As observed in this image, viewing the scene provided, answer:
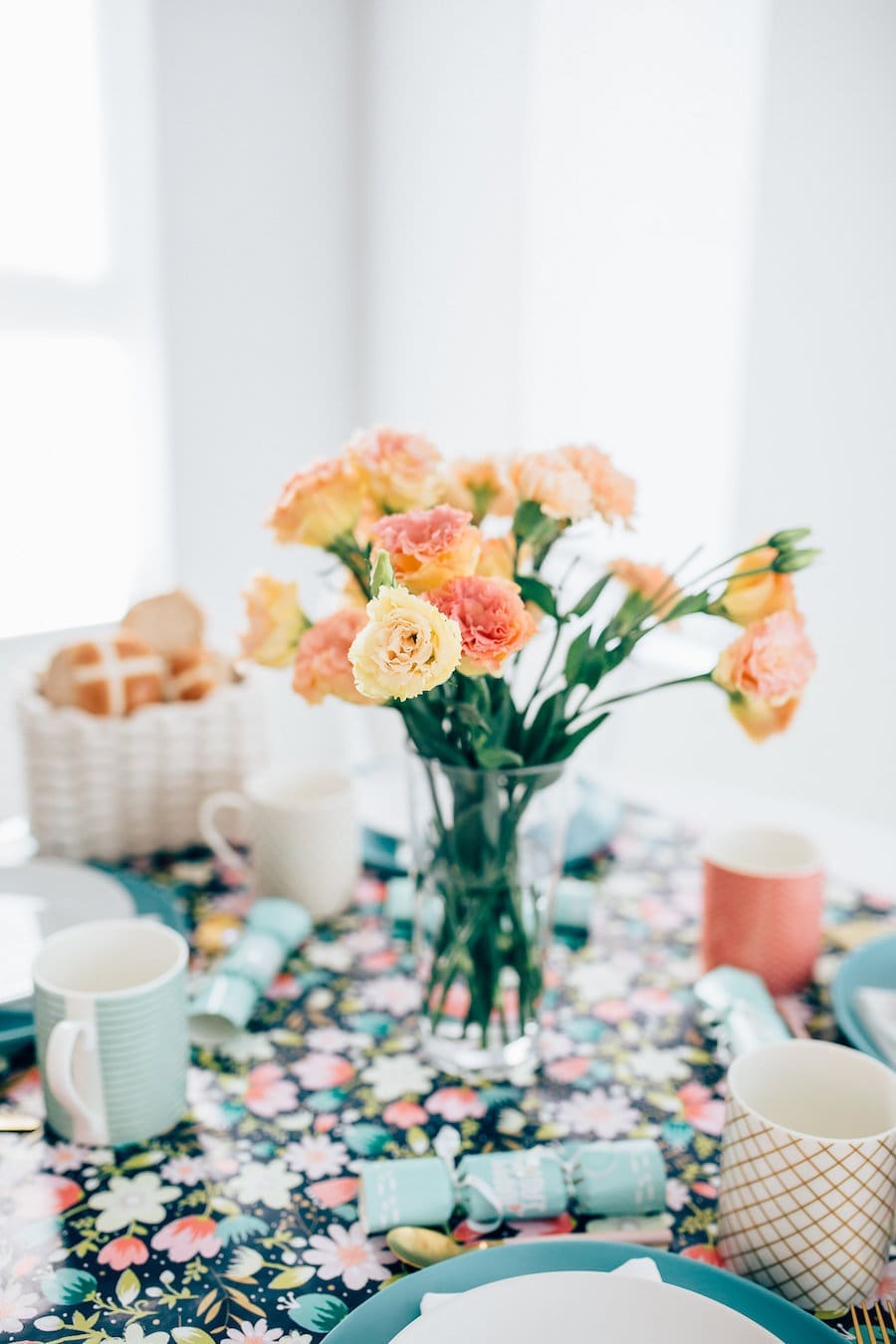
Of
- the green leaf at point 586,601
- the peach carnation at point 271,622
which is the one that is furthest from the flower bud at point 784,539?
the peach carnation at point 271,622

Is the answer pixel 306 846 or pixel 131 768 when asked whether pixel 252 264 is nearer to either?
pixel 131 768

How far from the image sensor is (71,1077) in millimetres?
758

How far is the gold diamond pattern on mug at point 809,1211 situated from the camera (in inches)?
25.0

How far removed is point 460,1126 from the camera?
81 cm

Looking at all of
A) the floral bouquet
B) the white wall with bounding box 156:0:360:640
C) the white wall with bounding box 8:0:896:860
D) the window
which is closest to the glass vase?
the floral bouquet

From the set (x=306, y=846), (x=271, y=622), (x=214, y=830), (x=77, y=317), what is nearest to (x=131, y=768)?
→ (x=214, y=830)

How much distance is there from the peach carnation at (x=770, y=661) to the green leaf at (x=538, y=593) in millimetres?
118

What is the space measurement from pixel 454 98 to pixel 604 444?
0.90 meters

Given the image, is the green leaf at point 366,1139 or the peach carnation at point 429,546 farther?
the green leaf at point 366,1139

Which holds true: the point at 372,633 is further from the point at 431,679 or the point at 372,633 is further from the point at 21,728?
the point at 21,728

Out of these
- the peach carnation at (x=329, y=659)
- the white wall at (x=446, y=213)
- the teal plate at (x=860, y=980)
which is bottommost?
the teal plate at (x=860, y=980)

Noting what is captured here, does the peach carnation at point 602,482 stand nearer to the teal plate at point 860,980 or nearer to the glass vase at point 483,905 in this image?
the glass vase at point 483,905

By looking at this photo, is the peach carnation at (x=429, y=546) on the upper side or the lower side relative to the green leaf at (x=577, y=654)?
upper

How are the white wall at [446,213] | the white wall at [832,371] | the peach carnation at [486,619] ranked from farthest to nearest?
the white wall at [446,213] → the white wall at [832,371] → the peach carnation at [486,619]
